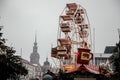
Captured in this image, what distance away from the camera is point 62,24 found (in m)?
56.5

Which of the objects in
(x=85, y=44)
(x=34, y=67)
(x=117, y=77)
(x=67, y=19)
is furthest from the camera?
(x=34, y=67)

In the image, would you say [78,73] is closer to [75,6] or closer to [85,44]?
[85,44]

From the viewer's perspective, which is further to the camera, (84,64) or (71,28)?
(71,28)

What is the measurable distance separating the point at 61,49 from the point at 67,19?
553 centimetres

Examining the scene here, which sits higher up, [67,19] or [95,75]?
[67,19]

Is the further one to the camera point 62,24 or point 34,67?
point 34,67

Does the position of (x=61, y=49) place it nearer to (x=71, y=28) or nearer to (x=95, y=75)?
(x=71, y=28)

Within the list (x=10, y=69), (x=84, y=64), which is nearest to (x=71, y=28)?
(x=10, y=69)

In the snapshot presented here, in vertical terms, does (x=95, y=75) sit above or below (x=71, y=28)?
below

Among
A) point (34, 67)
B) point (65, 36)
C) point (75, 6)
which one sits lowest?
point (34, 67)

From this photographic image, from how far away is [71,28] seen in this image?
55688mm

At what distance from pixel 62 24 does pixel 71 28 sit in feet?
5.86

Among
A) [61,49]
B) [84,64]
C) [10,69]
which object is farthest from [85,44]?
[84,64]

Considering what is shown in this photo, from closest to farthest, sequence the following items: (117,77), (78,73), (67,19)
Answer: (78,73), (117,77), (67,19)
